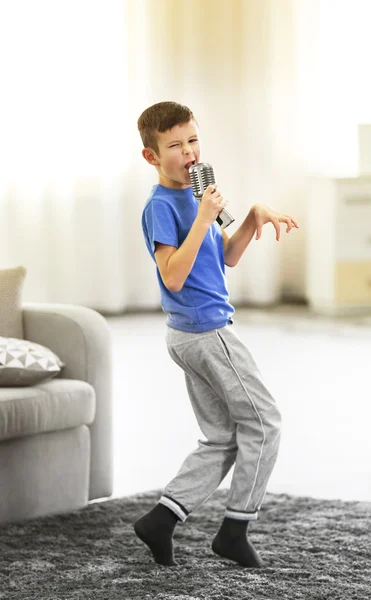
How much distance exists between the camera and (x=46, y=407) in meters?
2.30

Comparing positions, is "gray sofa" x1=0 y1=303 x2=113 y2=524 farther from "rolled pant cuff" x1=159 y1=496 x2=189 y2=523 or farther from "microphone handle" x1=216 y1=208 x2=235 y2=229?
"microphone handle" x1=216 y1=208 x2=235 y2=229

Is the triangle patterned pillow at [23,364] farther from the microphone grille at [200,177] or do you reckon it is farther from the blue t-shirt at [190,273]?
the microphone grille at [200,177]

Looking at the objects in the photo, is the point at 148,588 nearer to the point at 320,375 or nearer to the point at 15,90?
the point at 320,375

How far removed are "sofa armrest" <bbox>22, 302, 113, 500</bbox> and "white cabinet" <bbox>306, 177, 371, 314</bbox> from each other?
3249 millimetres

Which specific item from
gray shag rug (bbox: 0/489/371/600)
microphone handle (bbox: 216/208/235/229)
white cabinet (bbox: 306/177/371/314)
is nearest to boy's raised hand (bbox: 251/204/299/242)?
microphone handle (bbox: 216/208/235/229)

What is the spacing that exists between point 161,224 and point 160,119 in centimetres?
21

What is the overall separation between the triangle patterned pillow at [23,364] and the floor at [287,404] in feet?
1.48

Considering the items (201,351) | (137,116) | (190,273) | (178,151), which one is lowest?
(201,351)

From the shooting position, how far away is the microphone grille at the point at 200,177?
6.28 feet

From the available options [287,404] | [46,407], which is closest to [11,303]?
[46,407]

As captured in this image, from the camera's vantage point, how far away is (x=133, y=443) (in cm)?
308

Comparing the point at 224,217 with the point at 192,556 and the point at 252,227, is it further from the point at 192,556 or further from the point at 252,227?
the point at 192,556

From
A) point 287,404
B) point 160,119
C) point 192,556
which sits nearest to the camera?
point 160,119

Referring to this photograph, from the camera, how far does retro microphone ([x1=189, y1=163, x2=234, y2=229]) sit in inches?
75.4
